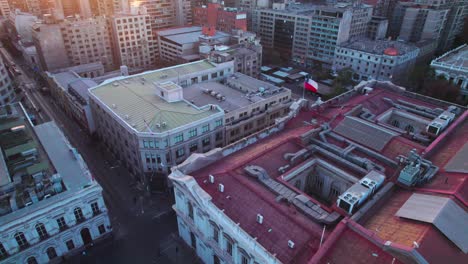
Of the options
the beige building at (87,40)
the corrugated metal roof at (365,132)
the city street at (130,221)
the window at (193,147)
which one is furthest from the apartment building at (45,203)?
the beige building at (87,40)

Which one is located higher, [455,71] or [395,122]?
[455,71]

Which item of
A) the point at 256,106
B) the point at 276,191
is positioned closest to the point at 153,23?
the point at 256,106

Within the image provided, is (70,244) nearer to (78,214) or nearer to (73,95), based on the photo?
(78,214)

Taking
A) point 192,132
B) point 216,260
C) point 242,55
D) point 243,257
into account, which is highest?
point 242,55

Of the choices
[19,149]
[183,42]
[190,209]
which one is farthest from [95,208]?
[183,42]

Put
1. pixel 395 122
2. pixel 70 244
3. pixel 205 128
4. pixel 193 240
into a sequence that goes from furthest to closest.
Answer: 1. pixel 395 122
2. pixel 205 128
3. pixel 193 240
4. pixel 70 244

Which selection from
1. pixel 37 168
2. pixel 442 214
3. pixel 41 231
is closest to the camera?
pixel 442 214

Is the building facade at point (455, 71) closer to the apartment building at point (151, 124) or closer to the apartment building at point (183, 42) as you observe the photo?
the apartment building at point (183, 42)
